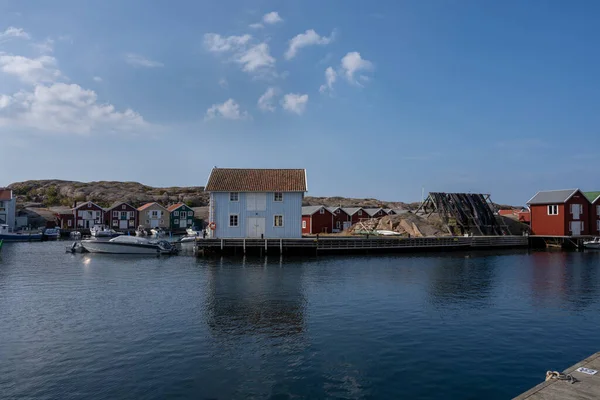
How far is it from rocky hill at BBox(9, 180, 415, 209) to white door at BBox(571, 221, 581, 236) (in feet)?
289

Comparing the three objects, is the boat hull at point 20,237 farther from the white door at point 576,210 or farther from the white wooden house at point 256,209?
the white door at point 576,210

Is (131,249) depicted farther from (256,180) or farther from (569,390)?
(569,390)

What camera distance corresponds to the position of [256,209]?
51188 mm

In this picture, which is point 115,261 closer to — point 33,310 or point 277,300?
point 33,310

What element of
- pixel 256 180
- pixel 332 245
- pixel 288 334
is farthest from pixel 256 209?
pixel 288 334

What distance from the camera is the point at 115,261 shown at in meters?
44.5

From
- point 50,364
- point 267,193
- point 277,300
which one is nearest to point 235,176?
point 267,193

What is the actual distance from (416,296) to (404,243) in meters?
31.3

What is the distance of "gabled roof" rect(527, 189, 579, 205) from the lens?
65125mm

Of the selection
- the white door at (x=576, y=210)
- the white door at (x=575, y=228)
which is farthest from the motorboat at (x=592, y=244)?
the white door at (x=576, y=210)

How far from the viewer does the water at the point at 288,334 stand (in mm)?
12352

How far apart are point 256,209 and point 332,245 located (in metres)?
10.4

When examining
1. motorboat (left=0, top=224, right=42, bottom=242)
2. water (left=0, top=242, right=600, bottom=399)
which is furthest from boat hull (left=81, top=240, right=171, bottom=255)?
motorboat (left=0, top=224, right=42, bottom=242)

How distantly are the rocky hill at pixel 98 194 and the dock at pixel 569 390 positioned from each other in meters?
145
